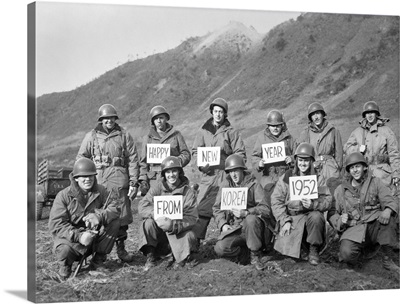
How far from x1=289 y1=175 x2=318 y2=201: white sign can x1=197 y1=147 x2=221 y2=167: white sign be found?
1.08 m

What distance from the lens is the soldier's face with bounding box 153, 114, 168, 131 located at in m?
13.3

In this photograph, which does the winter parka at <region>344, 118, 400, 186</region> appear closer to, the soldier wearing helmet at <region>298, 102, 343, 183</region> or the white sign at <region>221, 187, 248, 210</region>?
the soldier wearing helmet at <region>298, 102, 343, 183</region>

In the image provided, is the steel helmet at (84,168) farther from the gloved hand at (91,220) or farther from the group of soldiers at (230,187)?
the gloved hand at (91,220)

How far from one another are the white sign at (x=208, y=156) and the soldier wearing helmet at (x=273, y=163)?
56cm

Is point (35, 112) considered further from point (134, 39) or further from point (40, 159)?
point (134, 39)

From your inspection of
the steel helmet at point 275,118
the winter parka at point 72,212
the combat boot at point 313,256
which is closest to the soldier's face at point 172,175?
the winter parka at point 72,212

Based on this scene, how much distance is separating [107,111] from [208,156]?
5.15ft

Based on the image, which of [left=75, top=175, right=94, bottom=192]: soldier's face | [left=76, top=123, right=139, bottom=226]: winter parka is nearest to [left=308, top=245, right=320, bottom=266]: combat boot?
[left=76, top=123, right=139, bottom=226]: winter parka

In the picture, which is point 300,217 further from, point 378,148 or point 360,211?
point 378,148

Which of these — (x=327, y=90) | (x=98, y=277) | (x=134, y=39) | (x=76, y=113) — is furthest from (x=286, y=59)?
(x=98, y=277)

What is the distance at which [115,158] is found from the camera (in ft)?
42.1

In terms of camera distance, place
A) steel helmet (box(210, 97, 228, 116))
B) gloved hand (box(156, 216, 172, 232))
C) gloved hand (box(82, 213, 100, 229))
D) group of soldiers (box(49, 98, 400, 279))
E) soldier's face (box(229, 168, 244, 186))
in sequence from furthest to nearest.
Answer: steel helmet (box(210, 97, 228, 116))
soldier's face (box(229, 168, 244, 186))
gloved hand (box(156, 216, 172, 232))
group of soldiers (box(49, 98, 400, 279))
gloved hand (box(82, 213, 100, 229))

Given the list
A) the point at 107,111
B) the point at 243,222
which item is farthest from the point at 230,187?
the point at 107,111

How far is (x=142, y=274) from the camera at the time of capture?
42.1ft
